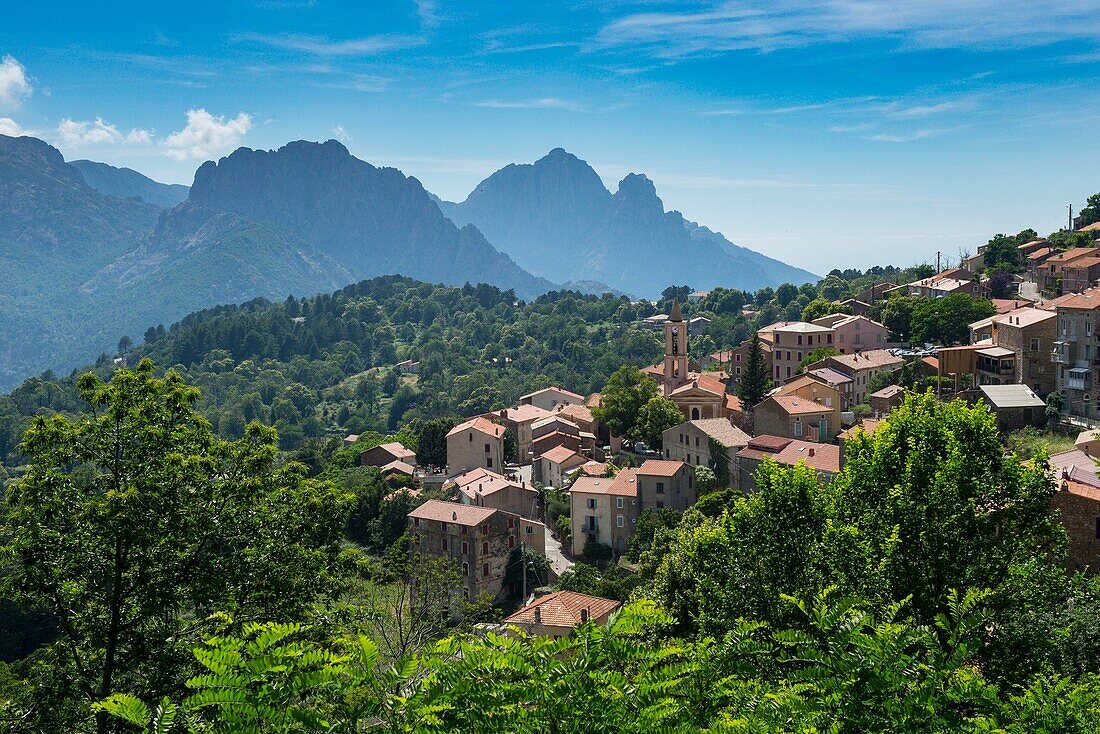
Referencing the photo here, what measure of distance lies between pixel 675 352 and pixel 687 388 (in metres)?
6.09

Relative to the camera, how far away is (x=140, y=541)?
1198 centimetres

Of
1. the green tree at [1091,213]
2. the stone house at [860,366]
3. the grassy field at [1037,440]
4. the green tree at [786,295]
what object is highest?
the green tree at [1091,213]

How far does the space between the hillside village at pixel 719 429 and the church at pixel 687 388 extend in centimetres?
9

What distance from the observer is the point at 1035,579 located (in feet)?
48.3

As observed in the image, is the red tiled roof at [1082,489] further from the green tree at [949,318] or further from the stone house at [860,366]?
the green tree at [949,318]

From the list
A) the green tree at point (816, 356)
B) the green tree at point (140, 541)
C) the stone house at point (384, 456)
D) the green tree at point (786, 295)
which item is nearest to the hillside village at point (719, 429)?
the green tree at point (816, 356)

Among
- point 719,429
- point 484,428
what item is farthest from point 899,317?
point 484,428

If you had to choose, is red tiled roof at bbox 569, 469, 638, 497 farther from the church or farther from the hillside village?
the church

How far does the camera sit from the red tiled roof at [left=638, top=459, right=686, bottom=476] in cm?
4359

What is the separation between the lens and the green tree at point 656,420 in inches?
1987

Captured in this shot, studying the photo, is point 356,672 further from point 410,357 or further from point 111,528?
point 410,357

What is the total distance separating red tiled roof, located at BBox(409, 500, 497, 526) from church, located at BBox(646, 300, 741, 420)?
1434 centimetres

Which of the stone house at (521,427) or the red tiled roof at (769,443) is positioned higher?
the red tiled roof at (769,443)

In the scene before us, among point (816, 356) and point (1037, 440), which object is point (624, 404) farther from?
point (1037, 440)
